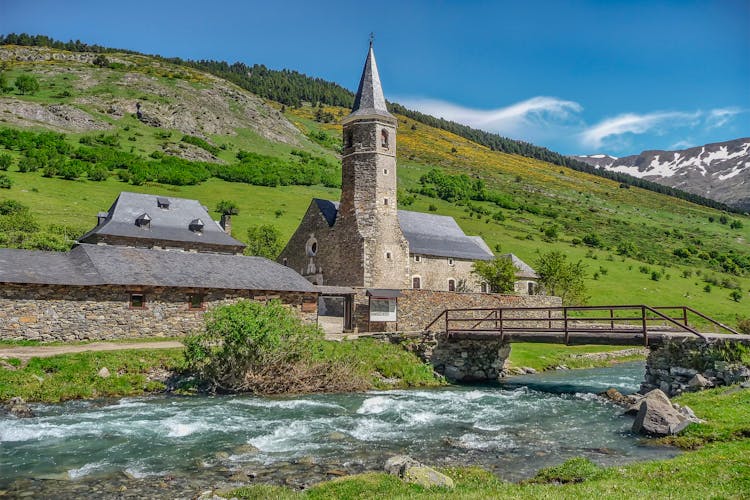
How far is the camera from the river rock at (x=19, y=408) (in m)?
16.1

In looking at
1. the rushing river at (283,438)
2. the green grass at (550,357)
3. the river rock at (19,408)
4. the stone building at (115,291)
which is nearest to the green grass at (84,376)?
the river rock at (19,408)

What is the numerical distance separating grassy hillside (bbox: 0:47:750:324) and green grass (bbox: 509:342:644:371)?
19.2m

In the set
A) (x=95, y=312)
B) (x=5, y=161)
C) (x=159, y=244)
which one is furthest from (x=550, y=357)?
(x=5, y=161)

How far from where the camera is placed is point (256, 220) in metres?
68.1

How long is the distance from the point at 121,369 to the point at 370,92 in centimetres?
2900

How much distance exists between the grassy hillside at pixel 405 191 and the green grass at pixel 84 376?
35975mm

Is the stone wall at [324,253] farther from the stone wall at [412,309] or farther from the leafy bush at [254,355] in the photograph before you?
the leafy bush at [254,355]

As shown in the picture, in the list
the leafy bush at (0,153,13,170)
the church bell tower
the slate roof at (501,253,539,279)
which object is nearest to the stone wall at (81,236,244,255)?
the church bell tower

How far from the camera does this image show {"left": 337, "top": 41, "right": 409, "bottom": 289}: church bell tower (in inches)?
1603

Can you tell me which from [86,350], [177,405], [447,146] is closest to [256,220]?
[86,350]

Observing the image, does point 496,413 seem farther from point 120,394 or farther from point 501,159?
point 501,159

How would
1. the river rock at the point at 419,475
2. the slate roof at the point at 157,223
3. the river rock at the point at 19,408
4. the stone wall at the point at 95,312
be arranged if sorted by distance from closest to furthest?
the river rock at the point at 419,475
the river rock at the point at 19,408
the stone wall at the point at 95,312
the slate roof at the point at 157,223

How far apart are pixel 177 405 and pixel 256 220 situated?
5104 cm

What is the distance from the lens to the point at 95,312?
25.5 metres
